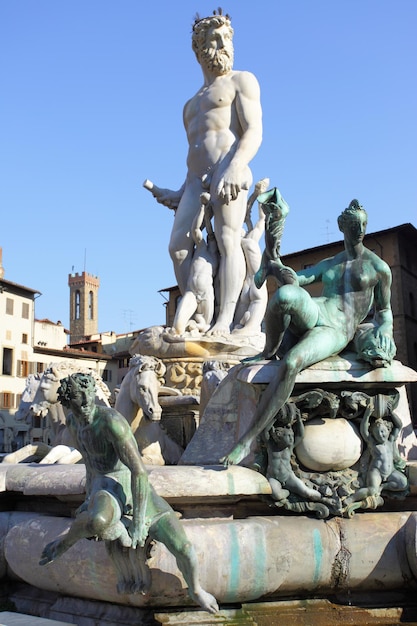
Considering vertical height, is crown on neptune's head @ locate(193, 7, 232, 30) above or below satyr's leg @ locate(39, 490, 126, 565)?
above

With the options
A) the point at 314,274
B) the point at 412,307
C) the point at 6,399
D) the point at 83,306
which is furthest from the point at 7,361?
the point at 83,306

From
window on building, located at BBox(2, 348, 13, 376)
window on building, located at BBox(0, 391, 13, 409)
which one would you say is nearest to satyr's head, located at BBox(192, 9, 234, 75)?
window on building, located at BBox(0, 391, 13, 409)

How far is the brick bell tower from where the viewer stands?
105 m

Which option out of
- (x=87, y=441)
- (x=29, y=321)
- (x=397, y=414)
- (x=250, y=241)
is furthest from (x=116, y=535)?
(x=29, y=321)

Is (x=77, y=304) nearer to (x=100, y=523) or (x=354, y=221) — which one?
(x=354, y=221)

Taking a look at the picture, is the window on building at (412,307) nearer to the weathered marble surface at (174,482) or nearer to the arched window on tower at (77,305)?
the weathered marble surface at (174,482)

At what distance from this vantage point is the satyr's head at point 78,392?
376 centimetres

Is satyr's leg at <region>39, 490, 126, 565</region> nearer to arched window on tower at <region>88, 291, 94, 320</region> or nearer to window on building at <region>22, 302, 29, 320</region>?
window on building at <region>22, 302, 29, 320</region>

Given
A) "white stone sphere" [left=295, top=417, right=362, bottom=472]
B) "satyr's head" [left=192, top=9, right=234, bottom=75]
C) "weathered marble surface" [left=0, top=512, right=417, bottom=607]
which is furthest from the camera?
"satyr's head" [left=192, top=9, right=234, bottom=75]

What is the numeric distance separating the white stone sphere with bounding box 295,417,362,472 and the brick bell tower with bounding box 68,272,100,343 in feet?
330

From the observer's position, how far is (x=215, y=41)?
353 inches

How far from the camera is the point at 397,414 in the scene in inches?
189

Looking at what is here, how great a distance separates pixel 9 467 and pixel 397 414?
2.48 meters

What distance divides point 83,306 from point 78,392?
102 meters
